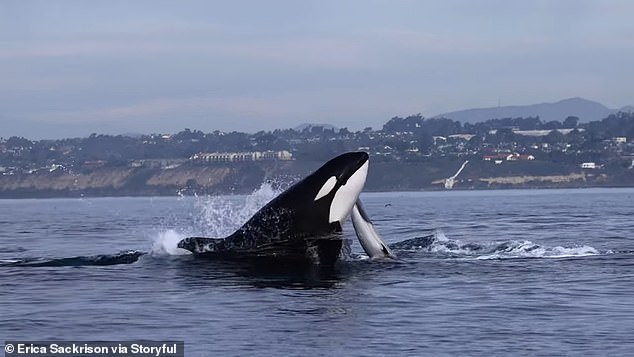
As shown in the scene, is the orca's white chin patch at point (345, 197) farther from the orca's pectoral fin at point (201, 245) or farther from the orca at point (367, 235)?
the orca's pectoral fin at point (201, 245)

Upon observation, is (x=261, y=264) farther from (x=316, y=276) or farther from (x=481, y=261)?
(x=481, y=261)

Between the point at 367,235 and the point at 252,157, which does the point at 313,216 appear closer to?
the point at 367,235

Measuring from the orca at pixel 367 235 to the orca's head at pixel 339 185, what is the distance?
1013mm

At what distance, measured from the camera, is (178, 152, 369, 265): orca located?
80.9 ft

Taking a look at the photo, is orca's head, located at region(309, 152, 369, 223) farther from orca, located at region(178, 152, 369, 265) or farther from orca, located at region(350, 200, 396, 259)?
orca, located at region(350, 200, 396, 259)

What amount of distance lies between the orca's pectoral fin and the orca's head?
2.62m

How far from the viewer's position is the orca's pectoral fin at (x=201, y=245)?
26109 millimetres

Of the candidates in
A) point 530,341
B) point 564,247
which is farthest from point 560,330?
point 564,247

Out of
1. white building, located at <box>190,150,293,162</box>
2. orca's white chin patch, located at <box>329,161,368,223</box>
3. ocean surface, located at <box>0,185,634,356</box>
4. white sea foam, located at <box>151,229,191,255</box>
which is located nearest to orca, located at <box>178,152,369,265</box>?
orca's white chin patch, located at <box>329,161,368,223</box>

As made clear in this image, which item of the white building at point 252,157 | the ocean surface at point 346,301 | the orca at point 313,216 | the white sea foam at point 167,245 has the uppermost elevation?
the white building at point 252,157

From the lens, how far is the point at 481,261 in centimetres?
2612

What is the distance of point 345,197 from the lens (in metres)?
24.8

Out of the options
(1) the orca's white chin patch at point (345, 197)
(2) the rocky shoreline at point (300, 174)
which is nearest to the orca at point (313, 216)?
(1) the orca's white chin patch at point (345, 197)

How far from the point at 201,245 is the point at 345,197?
3.53 metres
